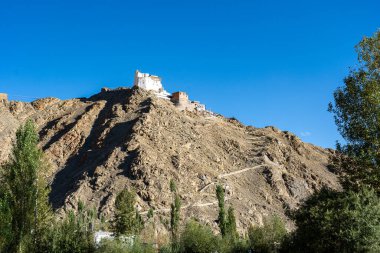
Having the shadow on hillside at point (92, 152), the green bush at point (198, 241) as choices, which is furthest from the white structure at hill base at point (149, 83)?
the green bush at point (198, 241)

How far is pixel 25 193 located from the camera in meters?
26.3

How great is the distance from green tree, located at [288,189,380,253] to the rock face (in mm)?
38448

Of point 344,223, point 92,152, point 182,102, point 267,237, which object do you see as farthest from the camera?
point 182,102

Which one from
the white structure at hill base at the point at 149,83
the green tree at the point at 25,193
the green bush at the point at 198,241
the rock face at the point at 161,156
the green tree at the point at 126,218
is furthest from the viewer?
the white structure at hill base at the point at 149,83

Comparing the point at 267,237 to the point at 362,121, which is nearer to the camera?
the point at 362,121

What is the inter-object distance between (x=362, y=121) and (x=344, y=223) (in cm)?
490

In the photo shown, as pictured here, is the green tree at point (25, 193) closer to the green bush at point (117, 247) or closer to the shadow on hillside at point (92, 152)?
the green bush at point (117, 247)

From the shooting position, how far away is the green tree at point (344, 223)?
20250 mm

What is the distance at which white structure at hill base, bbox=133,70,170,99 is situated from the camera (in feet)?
334

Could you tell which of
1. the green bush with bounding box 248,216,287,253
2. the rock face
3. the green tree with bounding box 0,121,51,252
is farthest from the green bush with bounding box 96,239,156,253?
the rock face

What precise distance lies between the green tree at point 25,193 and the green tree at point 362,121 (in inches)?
681

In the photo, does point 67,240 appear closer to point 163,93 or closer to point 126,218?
point 126,218

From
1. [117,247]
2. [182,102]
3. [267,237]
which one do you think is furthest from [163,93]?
[117,247]

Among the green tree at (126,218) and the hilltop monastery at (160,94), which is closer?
the green tree at (126,218)
